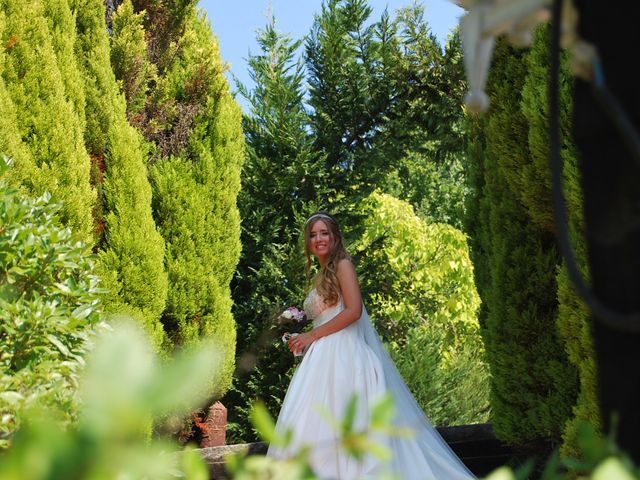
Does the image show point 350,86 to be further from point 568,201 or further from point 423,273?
point 568,201

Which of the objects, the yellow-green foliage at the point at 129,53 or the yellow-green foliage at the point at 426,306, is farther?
the yellow-green foliage at the point at 426,306

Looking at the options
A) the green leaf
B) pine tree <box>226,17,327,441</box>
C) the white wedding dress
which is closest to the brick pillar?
pine tree <box>226,17,327,441</box>

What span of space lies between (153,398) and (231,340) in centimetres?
738

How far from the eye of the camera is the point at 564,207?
2.78ft

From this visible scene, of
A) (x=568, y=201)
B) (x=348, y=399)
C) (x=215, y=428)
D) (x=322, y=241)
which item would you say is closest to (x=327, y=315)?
(x=322, y=241)

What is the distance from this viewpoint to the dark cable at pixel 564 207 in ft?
2.46

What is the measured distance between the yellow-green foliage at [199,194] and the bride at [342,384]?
5.18 feet

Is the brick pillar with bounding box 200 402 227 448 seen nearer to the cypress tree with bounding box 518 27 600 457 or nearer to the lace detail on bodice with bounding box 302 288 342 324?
the lace detail on bodice with bounding box 302 288 342 324

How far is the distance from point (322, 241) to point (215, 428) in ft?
8.43

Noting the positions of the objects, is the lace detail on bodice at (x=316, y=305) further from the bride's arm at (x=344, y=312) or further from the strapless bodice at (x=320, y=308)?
the bride's arm at (x=344, y=312)

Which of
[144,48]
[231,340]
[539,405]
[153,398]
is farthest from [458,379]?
[153,398]

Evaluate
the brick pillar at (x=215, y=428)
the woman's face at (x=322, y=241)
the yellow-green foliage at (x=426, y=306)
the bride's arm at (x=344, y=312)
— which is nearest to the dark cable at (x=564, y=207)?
the bride's arm at (x=344, y=312)

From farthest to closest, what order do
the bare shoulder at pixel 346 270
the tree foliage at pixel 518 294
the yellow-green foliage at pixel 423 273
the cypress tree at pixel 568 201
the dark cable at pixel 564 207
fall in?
1. the yellow-green foliage at pixel 423 273
2. the bare shoulder at pixel 346 270
3. the tree foliage at pixel 518 294
4. the cypress tree at pixel 568 201
5. the dark cable at pixel 564 207

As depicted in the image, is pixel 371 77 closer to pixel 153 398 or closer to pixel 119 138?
pixel 119 138
